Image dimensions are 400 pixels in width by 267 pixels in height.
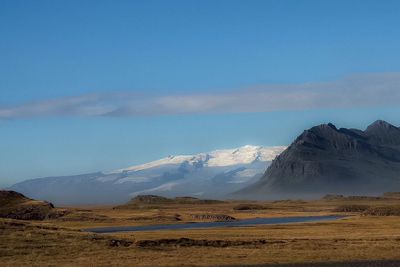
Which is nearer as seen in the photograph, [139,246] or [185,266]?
[185,266]

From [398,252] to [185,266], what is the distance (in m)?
22.0

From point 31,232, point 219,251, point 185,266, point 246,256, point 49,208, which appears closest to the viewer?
point 185,266

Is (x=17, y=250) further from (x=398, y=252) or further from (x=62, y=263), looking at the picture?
(x=398, y=252)

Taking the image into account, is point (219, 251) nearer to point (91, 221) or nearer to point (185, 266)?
point (185, 266)

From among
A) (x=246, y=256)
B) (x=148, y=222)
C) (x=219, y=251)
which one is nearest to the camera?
(x=246, y=256)

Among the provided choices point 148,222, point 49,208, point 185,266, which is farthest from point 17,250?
point 49,208

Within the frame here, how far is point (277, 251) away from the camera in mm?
66188

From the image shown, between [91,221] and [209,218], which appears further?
[209,218]

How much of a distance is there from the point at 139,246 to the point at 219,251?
873 cm

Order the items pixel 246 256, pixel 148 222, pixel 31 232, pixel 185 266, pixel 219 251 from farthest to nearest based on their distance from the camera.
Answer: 1. pixel 148 222
2. pixel 31 232
3. pixel 219 251
4. pixel 246 256
5. pixel 185 266

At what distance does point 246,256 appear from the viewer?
62.3 m

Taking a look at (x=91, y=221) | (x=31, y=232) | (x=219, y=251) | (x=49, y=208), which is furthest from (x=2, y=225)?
(x=49, y=208)

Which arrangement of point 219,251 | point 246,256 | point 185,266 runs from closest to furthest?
1. point 185,266
2. point 246,256
3. point 219,251

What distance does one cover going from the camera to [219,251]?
218ft
